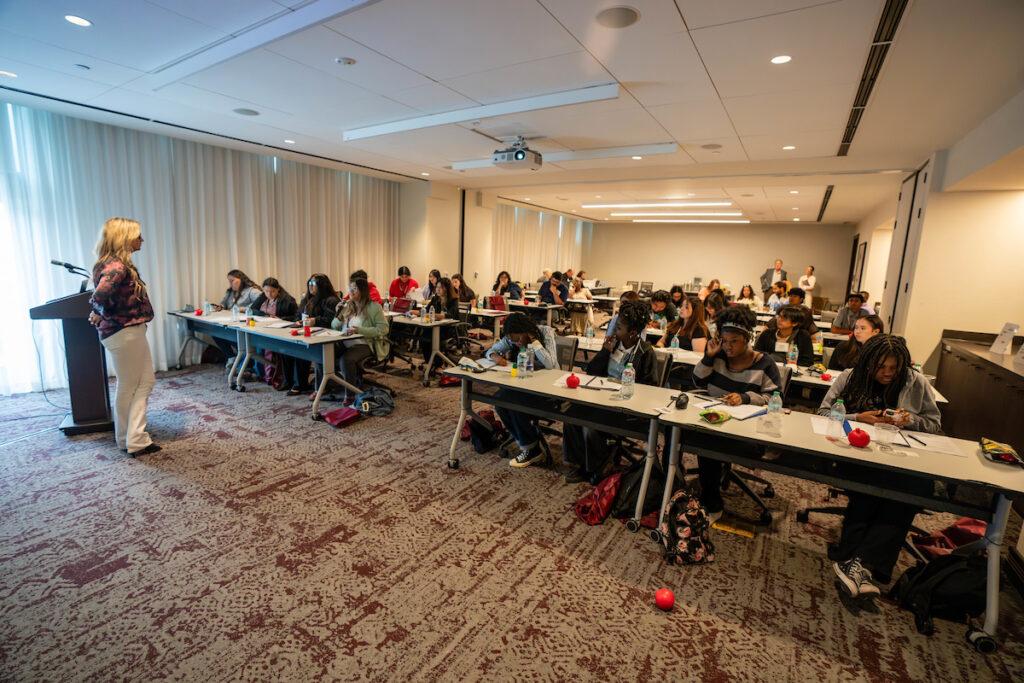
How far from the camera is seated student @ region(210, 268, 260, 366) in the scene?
6.06 meters

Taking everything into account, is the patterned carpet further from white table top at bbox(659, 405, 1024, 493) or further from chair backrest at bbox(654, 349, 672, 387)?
chair backrest at bbox(654, 349, 672, 387)

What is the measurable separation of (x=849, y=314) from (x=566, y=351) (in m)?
4.70

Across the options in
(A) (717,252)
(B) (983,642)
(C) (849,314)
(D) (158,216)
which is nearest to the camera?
(B) (983,642)

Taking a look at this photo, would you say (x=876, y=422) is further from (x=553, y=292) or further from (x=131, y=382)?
(x=553, y=292)

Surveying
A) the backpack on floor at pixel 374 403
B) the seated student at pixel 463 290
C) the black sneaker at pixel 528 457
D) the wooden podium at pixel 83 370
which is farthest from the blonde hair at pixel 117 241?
the seated student at pixel 463 290

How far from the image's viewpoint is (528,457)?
12.0ft

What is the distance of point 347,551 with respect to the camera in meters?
2.55

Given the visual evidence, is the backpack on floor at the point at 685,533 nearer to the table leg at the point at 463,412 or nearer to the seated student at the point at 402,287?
the table leg at the point at 463,412

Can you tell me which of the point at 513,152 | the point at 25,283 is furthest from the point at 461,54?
the point at 25,283

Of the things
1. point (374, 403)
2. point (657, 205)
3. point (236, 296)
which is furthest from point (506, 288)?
point (374, 403)

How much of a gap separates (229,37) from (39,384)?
4.74 meters

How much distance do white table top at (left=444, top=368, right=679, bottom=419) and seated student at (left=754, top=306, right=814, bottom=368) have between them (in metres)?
2.12

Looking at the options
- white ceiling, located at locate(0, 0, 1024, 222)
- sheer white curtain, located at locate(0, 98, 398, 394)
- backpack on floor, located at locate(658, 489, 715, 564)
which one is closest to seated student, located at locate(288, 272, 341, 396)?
white ceiling, located at locate(0, 0, 1024, 222)

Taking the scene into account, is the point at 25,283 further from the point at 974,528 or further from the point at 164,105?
the point at 974,528
